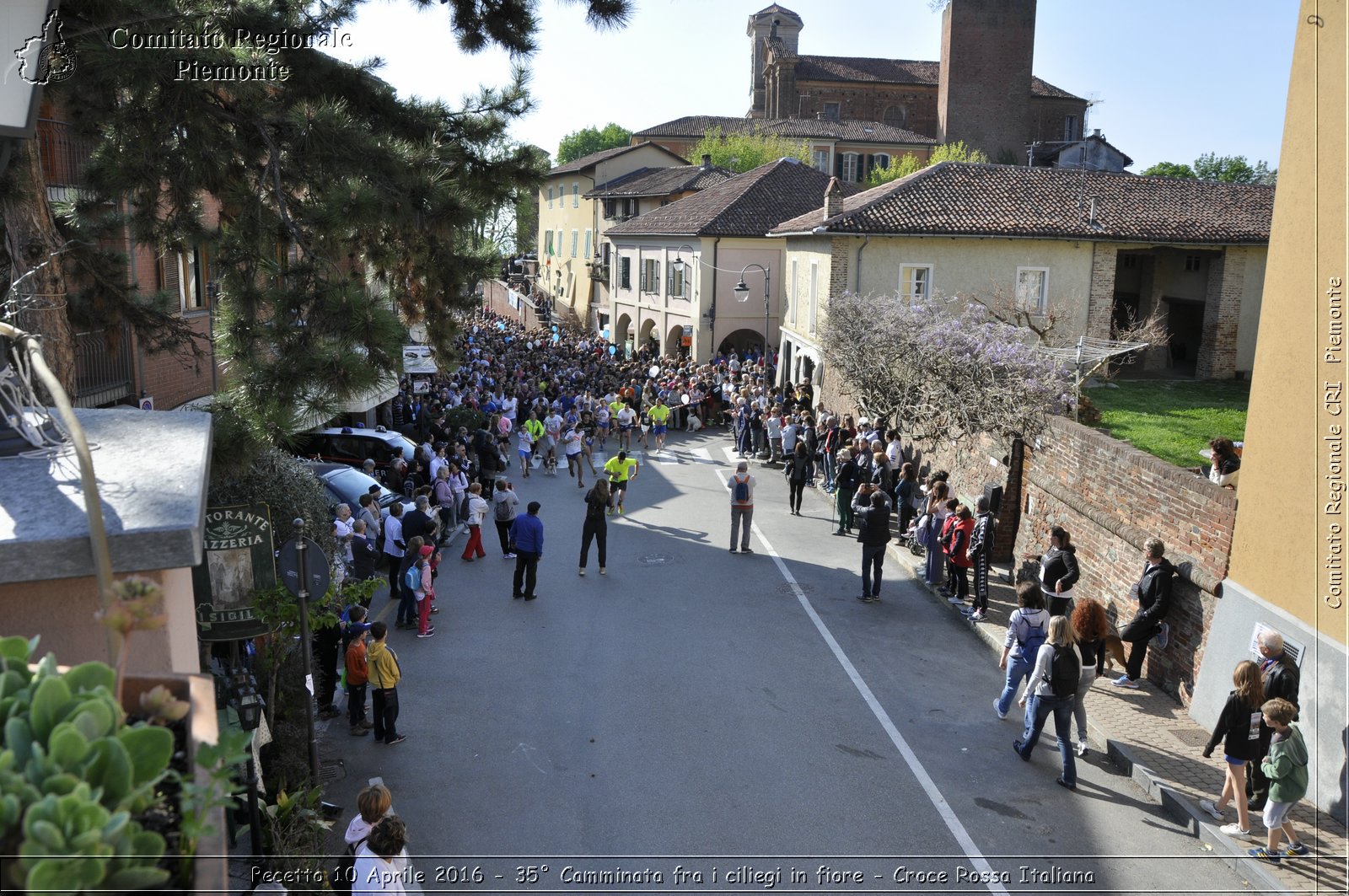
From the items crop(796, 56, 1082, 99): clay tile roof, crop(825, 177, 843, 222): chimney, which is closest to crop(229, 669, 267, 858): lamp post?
crop(825, 177, 843, 222): chimney

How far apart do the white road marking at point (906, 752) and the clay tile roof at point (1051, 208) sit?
640 inches

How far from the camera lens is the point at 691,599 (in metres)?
14.1

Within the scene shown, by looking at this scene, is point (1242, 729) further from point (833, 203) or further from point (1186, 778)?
point (833, 203)

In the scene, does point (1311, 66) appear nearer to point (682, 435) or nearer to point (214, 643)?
point (214, 643)

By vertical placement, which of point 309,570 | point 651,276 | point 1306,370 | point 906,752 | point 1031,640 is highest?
point 651,276

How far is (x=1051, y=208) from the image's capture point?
29.5 m

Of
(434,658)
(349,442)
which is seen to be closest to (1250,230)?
(349,442)

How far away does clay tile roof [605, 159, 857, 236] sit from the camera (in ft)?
130

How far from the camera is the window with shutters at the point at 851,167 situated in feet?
223

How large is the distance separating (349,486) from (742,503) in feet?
21.3

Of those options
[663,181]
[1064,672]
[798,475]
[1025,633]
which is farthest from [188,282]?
[663,181]

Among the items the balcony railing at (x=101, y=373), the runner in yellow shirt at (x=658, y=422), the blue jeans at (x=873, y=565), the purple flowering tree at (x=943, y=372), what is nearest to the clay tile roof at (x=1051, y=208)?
the purple flowering tree at (x=943, y=372)

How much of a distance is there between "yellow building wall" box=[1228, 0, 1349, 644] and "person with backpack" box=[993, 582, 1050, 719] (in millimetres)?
1870

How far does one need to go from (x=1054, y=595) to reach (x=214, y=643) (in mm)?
8889
